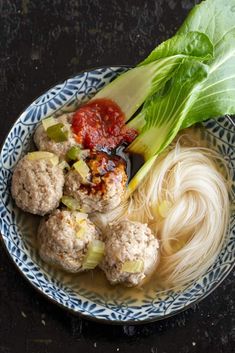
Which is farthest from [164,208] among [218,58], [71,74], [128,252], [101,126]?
[71,74]

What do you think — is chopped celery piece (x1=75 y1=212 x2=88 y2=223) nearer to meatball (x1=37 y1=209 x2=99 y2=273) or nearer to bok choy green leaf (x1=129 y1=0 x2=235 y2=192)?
meatball (x1=37 y1=209 x2=99 y2=273)

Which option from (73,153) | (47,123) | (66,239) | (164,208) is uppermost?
(47,123)

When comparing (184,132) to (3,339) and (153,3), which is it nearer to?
(153,3)

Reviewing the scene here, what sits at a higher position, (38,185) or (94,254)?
(38,185)

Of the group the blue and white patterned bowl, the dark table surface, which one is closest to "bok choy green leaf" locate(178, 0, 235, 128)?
the blue and white patterned bowl

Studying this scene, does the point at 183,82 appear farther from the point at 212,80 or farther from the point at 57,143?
the point at 57,143

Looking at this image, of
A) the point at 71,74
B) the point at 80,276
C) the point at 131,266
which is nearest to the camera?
the point at 131,266

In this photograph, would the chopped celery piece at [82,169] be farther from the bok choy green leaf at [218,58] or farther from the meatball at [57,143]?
the bok choy green leaf at [218,58]

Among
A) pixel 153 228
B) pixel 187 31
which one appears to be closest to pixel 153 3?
pixel 187 31
